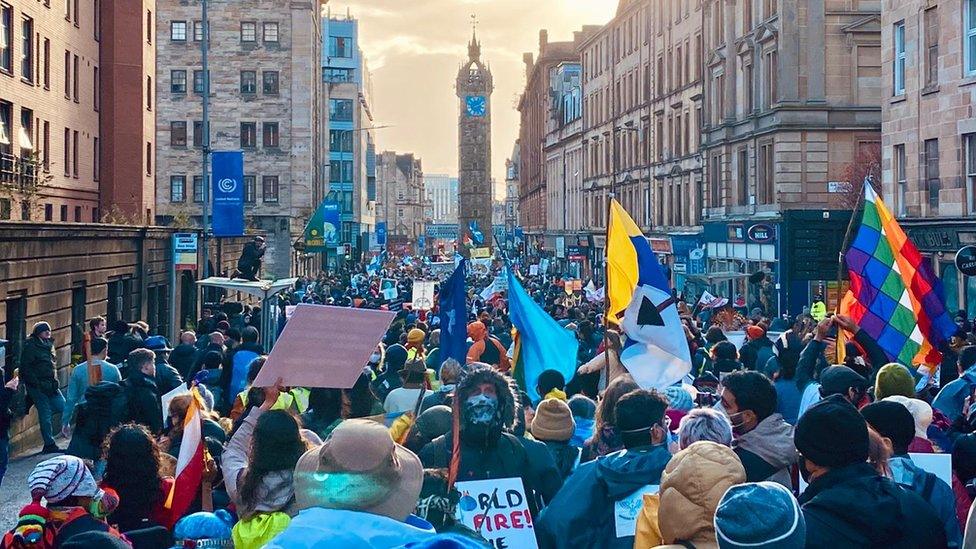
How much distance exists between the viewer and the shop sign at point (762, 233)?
40406 millimetres

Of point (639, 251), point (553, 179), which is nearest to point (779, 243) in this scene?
point (639, 251)

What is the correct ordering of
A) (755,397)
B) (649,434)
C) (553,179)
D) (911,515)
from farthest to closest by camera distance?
1. (553,179)
2. (755,397)
3. (649,434)
4. (911,515)

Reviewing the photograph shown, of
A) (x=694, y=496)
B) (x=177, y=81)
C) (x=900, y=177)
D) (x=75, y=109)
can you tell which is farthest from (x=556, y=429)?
(x=177, y=81)

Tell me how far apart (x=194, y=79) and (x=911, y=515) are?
65961mm

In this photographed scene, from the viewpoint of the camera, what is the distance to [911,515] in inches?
197

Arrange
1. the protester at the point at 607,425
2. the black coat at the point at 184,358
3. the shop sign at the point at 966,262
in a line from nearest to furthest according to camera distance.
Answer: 1. the protester at the point at 607,425
2. the black coat at the point at 184,358
3. the shop sign at the point at 966,262

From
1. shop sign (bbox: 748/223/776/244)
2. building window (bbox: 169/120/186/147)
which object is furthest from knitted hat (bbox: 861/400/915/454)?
building window (bbox: 169/120/186/147)

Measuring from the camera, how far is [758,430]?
6.69 meters

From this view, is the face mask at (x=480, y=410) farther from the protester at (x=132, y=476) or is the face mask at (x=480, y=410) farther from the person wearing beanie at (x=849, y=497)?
the person wearing beanie at (x=849, y=497)

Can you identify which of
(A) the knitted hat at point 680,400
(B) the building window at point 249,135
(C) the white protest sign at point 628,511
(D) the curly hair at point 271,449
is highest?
(B) the building window at point 249,135

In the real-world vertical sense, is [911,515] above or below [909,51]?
below

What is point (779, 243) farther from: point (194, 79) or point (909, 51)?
point (194, 79)

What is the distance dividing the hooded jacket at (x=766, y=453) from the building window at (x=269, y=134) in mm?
62969

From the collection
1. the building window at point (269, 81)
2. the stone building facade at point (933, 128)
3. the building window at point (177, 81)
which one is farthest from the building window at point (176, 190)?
the stone building facade at point (933, 128)
